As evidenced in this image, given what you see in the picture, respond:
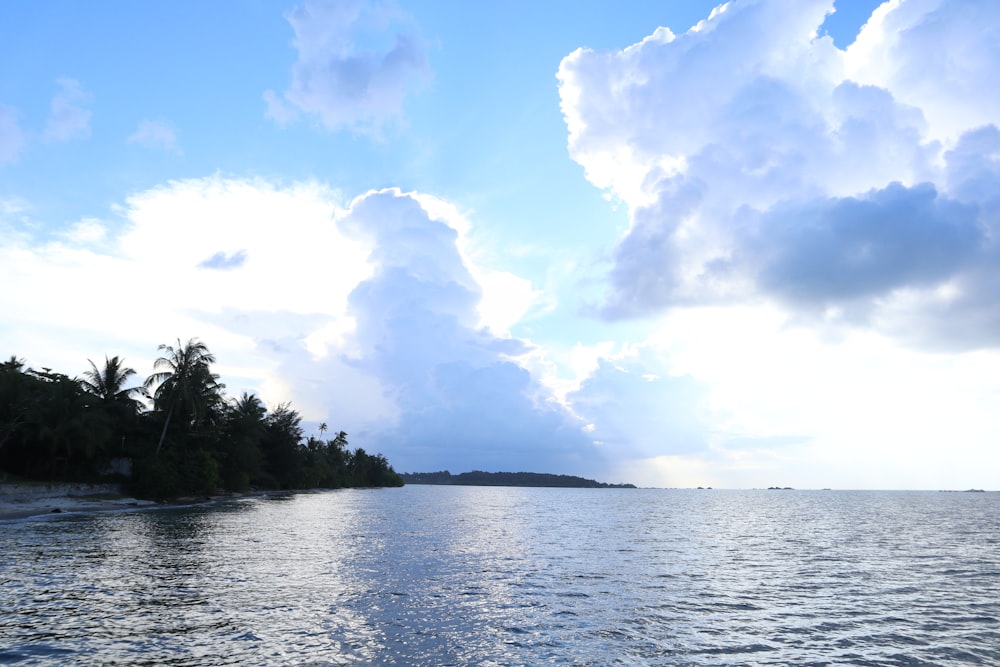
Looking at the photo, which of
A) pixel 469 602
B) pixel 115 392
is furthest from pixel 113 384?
pixel 469 602

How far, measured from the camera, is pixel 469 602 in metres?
23.7

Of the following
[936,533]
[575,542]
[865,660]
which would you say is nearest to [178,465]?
[575,542]

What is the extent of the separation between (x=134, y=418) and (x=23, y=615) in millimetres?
71988

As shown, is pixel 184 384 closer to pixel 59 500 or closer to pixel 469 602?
pixel 59 500

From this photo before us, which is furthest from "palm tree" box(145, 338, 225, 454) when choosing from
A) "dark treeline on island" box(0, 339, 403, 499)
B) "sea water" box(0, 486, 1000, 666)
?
"sea water" box(0, 486, 1000, 666)

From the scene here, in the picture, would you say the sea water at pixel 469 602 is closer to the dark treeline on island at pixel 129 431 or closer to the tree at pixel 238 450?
the dark treeline on island at pixel 129 431

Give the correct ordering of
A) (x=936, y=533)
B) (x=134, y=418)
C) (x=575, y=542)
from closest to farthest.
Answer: (x=575, y=542) < (x=936, y=533) < (x=134, y=418)

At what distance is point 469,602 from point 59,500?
59815mm

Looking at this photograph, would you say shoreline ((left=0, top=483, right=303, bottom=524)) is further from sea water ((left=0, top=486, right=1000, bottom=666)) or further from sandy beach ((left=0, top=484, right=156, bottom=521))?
sea water ((left=0, top=486, right=1000, bottom=666))

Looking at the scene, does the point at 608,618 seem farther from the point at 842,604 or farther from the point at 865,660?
the point at 842,604

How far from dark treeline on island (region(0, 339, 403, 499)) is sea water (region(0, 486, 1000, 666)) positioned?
24268 mm

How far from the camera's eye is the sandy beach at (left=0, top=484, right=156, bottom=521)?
2136 inches

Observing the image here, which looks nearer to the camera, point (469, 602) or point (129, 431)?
point (469, 602)

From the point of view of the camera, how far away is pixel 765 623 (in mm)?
21625
